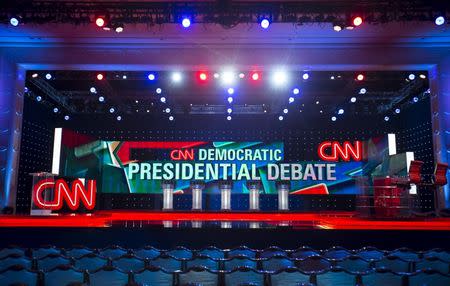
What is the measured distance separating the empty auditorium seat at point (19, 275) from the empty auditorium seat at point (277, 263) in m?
2.22

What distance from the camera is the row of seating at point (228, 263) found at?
4371 millimetres

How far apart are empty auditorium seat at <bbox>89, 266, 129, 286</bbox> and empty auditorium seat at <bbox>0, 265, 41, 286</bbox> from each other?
17.9 inches

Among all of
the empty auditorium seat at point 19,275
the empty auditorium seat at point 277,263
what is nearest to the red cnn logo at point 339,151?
the empty auditorium seat at point 277,263

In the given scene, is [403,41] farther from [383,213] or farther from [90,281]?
[90,281]

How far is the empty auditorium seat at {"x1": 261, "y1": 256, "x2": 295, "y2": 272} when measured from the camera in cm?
447

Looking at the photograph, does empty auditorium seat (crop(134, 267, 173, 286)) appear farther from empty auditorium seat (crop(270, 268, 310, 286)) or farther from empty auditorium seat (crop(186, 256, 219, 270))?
empty auditorium seat (crop(270, 268, 310, 286))

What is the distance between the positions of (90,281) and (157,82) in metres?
9.62

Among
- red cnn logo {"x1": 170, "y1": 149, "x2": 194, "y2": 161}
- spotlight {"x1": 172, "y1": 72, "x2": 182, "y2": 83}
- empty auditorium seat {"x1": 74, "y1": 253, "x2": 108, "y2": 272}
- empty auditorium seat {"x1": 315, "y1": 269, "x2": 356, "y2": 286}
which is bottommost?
empty auditorium seat {"x1": 315, "y1": 269, "x2": 356, "y2": 286}

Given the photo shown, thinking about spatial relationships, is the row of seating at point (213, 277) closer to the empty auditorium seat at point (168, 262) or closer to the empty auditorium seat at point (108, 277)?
the empty auditorium seat at point (108, 277)

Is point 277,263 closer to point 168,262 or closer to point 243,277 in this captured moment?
point 243,277

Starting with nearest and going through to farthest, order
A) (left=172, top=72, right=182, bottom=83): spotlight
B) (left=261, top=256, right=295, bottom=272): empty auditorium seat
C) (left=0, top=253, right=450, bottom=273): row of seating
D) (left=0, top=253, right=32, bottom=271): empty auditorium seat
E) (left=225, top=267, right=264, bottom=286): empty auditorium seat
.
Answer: (left=225, top=267, right=264, bottom=286): empty auditorium seat → (left=0, top=253, right=32, bottom=271): empty auditorium seat → (left=0, top=253, right=450, bottom=273): row of seating → (left=261, top=256, right=295, bottom=272): empty auditorium seat → (left=172, top=72, right=182, bottom=83): spotlight

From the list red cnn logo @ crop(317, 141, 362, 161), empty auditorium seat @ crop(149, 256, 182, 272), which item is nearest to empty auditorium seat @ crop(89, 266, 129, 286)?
empty auditorium seat @ crop(149, 256, 182, 272)

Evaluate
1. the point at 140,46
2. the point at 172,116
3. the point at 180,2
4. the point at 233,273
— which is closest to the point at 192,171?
the point at 172,116

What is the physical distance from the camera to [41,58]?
10359 millimetres
